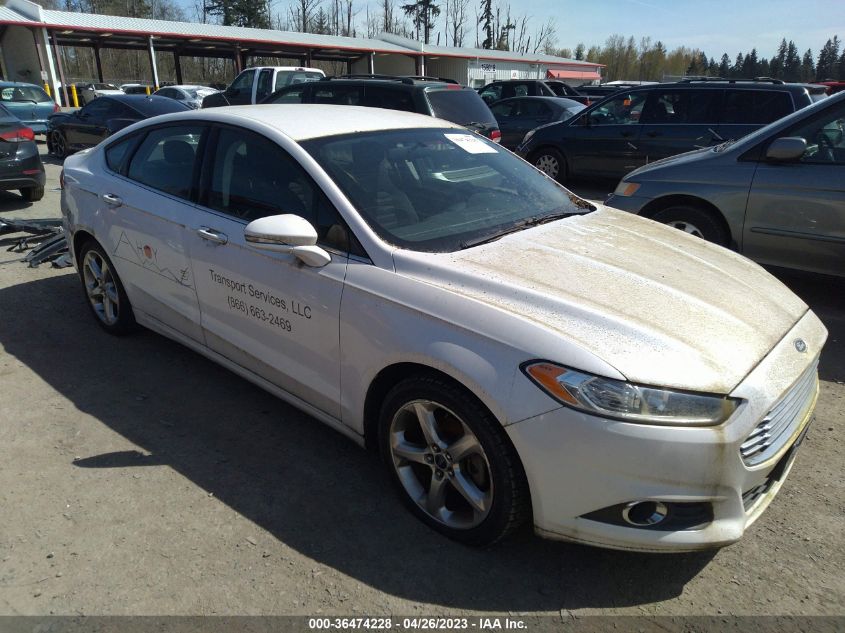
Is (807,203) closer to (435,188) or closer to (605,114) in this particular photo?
(435,188)

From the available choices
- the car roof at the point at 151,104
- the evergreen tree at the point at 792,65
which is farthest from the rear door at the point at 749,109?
the evergreen tree at the point at 792,65

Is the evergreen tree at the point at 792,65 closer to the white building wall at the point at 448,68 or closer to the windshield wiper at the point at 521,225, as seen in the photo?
the white building wall at the point at 448,68

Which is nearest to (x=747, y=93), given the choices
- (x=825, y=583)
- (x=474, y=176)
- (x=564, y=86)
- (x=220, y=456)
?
(x=474, y=176)

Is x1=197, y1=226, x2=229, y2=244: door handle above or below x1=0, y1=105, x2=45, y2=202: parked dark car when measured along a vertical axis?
above

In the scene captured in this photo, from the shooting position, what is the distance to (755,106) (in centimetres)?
892

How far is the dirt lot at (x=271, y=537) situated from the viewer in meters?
2.33

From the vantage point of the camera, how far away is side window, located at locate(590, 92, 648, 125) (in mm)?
9961

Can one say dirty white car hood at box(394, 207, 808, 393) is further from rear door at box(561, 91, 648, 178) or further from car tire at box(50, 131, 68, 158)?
car tire at box(50, 131, 68, 158)

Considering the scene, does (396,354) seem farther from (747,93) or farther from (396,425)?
(747,93)

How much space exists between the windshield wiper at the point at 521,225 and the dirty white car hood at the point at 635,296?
0.04 metres

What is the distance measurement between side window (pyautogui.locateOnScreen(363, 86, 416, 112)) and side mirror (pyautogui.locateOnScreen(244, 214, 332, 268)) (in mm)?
6448

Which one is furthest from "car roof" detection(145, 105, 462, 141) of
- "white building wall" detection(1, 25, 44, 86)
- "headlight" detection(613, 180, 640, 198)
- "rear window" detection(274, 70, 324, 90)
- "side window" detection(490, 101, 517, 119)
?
"white building wall" detection(1, 25, 44, 86)

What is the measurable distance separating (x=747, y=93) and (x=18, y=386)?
948 cm

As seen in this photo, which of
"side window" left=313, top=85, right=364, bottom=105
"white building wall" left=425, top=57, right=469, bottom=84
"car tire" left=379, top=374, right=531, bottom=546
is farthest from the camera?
"white building wall" left=425, top=57, right=469, bottom=84
